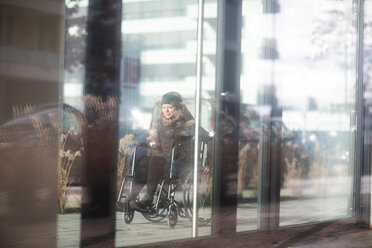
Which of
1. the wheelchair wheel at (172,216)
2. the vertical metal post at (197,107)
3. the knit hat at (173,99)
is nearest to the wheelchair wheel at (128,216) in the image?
the wheelchair wheel at (172,216)

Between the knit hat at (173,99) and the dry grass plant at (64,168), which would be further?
the knit hat at (173,99)

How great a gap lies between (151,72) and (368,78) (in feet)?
10.3

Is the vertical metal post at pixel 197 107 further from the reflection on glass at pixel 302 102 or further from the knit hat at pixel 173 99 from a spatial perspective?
the reflection on glass at pixel 302 102

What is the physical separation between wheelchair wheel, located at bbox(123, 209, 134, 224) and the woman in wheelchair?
0.13 ft

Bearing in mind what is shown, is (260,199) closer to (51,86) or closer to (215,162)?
(215,162)

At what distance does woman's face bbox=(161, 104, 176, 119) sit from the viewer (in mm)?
4168

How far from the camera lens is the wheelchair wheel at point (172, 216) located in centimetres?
422

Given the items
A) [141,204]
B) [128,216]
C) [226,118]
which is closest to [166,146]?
[141,204]

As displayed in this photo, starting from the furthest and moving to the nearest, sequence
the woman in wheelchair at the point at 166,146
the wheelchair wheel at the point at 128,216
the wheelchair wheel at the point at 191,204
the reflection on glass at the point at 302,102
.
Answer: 1. the reflection on glass at the point at 302,102
2. the wheelchair wheel at the point at 191,204
3. the woman in wheelchair at the point at 166,146
4. the wheelchair wheel at the point at 128,216

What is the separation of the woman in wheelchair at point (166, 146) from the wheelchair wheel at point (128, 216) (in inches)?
1.6

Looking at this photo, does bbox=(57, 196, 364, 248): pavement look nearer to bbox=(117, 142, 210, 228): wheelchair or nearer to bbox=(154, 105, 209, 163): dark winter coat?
bbox=(117, 142, 210, 228): wheelchair

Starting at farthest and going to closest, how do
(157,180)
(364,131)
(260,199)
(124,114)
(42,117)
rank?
(364,131)
(260,199)
(157,180)
(124,114)
(42,117)

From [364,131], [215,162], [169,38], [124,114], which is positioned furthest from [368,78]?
[124,114]

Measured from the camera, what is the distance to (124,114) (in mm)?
3863
